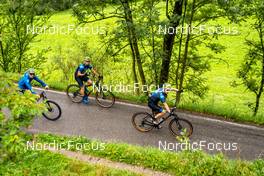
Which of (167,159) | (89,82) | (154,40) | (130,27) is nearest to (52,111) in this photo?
(89,82)

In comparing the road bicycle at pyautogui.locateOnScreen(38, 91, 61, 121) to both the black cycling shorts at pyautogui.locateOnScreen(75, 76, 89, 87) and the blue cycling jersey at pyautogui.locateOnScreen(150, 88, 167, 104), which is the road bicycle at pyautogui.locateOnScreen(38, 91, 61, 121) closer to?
the black cycling shorts at pyautogui.locateOnScreen(75, 76, 89, 87)

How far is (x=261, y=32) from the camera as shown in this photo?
48.4 ft

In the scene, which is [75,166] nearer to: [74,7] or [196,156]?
[196,156]

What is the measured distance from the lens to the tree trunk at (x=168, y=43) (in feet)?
47.3

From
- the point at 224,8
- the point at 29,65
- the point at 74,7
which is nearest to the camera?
the point at 224,8

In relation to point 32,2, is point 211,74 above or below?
below

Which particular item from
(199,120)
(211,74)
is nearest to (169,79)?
(199,120)

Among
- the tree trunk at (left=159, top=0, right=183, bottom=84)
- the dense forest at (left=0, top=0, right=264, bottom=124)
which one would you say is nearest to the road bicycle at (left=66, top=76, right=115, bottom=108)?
the dense forest at (left=0, top=0, right=264, bottom=124)

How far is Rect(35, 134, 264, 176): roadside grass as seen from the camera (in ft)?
32.0

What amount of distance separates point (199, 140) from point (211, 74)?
2271 centimetres

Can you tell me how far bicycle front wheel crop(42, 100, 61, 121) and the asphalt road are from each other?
0.55 ft

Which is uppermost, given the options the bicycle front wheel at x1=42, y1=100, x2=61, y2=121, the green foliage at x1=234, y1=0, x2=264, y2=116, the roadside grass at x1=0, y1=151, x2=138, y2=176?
the green foliage at x1=234, y1=0, x2=264, y2=116

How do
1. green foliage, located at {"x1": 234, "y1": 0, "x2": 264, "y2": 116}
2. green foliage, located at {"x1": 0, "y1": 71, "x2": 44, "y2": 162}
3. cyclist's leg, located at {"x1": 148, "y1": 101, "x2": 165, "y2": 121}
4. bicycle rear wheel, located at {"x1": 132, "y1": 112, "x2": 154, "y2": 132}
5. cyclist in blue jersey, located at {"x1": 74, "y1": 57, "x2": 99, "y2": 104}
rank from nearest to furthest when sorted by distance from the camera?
green foliage, located at {"x1": 0, "y1": 71, "x2": 44, "y2": 162}, cyclist's leg, located at {"x1": 148, "y1": 101, "x2": 165, "y2": 121}, bicycle rear wheel, located at {"x1": 132, "y1": 112, "x2": 154, "y2": 132}, green foliage, located at {"x1": 234, "y1": 0, "x2": 264, "y2": 116}, cyclist in blue jersey, located at {"x1": 74, "y1": 57, "x2": 99, "y2": 104}

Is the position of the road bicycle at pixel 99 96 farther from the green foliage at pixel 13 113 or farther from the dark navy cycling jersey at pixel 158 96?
the green foliage at pixel 13 113
